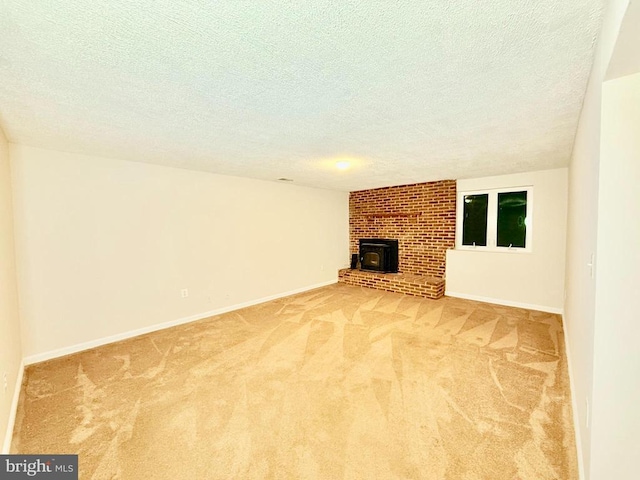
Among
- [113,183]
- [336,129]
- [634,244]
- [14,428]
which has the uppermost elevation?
[336,129]

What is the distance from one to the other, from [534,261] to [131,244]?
5.94m

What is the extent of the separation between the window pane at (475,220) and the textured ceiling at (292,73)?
2182 mm

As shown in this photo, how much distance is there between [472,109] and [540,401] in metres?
2.30

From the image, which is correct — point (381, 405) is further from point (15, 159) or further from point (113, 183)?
point (15, 159)

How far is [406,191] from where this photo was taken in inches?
226

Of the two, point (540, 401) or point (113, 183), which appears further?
point (113, 183)

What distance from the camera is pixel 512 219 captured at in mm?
4688

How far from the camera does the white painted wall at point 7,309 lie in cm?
185

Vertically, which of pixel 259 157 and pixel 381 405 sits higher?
pixel 259 157

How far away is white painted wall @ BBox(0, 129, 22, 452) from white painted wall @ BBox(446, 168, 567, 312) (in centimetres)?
583

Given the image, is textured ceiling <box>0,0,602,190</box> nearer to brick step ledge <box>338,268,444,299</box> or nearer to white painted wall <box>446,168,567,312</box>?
white painted wall <box>446,168,567,312</box>

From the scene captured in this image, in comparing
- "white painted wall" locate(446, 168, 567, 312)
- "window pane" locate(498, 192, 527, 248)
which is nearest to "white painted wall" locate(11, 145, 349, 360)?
"white painted wall" locate(446, 168, 567, 312)

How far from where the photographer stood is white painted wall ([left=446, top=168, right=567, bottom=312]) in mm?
4219

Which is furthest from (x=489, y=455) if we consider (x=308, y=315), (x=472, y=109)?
(x=308, y=315)
